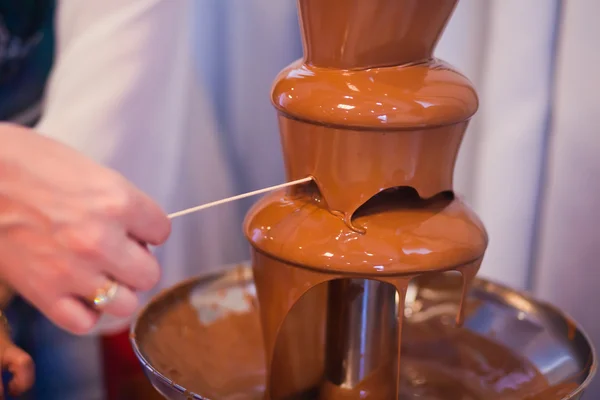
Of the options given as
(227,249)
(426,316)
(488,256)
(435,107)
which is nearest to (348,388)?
(426,316)

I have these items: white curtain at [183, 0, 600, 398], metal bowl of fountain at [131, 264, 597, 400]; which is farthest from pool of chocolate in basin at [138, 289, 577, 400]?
white curtain at [183, 0, 600, 398]

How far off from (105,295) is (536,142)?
61 cm

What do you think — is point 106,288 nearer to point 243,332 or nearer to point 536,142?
point 243,332

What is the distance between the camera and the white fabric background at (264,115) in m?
0.88

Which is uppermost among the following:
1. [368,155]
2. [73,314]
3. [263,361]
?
[368,155]

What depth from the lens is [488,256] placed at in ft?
3.27

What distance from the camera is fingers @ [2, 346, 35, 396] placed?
27.1 inches

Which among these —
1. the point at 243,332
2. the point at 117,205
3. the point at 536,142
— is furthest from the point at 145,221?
the point at 536,142

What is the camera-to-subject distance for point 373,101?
21.4 inches

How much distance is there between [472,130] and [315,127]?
0.49 metres

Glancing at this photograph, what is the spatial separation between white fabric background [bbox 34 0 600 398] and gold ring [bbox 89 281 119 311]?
0.42 m

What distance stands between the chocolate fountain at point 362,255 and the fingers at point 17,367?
125 millimetres

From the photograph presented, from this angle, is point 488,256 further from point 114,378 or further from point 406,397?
point 114,378

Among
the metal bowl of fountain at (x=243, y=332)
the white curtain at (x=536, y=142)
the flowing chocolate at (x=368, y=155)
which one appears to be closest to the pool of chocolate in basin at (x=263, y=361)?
the metal bowl of fountain at (x=243, y=332)
